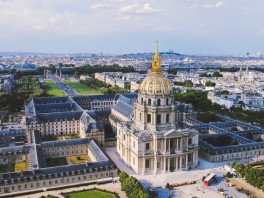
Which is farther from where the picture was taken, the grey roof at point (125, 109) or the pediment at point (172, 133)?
the grey roof at point (125, 109)

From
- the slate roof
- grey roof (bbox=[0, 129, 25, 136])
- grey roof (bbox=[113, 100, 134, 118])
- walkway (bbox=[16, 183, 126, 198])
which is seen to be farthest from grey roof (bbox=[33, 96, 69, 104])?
walkway (bbox=[16, 183, 126, 198])

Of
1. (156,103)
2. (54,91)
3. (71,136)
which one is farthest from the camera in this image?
(54,91)

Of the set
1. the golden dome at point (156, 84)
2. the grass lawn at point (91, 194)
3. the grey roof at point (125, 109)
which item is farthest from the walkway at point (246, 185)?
the grey roof at point (125, 109)

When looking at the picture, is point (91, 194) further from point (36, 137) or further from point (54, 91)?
point (54, 91)

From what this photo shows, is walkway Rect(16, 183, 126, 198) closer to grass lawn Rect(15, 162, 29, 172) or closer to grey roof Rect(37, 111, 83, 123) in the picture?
grass lawn Rect(15, 162, 29, 172)

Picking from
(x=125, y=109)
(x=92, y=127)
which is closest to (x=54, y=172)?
(x=92, y=127)

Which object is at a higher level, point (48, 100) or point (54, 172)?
point (48, 100)

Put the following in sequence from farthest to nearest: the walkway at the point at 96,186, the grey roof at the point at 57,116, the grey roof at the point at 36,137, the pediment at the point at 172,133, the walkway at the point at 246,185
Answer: the grey roof at the point at 57,116 < the grey roof at the point at 36,137 < the pediment at the point at 172,133 < the walkway at the point at 246,185 < the walkway at the point at 96,186

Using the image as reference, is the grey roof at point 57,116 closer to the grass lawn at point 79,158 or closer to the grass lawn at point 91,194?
the grass lawn at point 79,158

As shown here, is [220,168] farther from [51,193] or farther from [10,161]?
[10,161]
